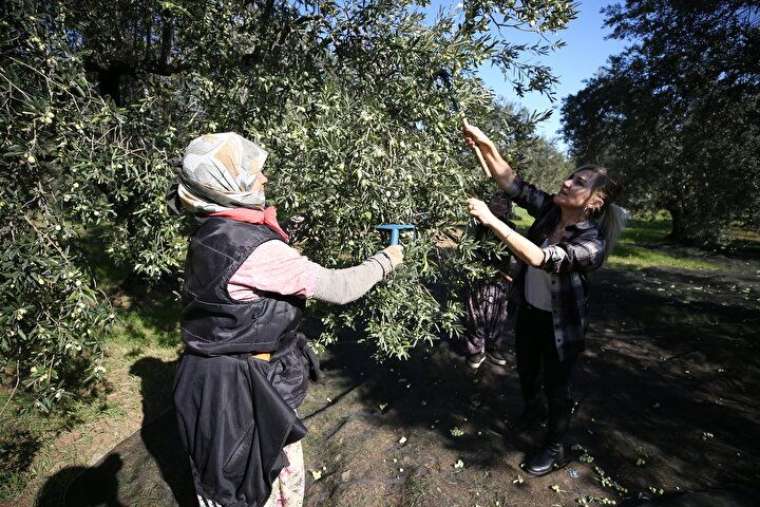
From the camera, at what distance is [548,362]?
3.57 m

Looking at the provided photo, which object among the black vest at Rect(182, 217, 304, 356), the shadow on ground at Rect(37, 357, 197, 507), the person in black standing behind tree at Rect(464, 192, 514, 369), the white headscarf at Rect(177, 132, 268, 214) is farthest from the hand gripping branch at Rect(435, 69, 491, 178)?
the shadow on ground at Rect(37, 357, 197, 507)

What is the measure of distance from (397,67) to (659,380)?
538 cm

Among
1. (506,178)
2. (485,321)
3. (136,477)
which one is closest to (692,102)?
(485,321)

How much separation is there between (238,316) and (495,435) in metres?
3.43

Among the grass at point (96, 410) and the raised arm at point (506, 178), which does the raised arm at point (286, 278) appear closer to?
the raised arm at point (506, 178)

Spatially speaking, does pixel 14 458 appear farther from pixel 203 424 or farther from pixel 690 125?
pixel 690 125

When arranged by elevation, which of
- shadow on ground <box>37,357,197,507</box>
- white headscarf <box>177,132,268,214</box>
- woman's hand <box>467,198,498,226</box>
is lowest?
shadow on ground <box>37,357,197,507</box>

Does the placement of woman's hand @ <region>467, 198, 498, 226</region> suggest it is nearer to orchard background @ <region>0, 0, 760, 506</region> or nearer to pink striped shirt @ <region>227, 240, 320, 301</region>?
orchard background @ <region>0, 0, 760, 506</region>

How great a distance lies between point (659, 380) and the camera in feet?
19.2

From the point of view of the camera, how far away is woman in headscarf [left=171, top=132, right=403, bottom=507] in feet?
7.14

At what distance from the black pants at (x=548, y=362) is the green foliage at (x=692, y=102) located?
652 centimetres

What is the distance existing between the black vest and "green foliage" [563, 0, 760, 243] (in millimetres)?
8450

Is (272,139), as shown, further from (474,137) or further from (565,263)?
(565,263)

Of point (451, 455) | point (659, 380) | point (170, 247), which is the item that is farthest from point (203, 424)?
point (659, 380)
